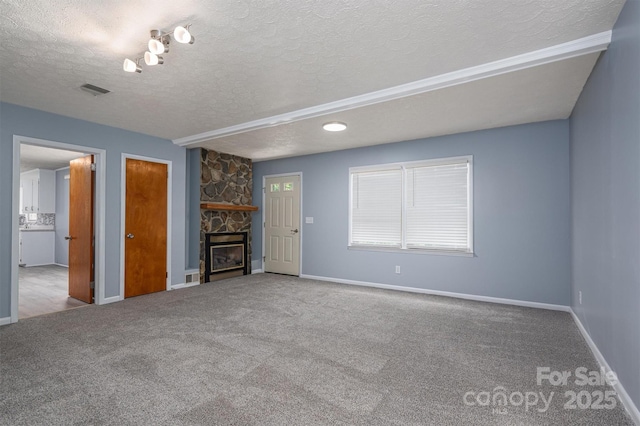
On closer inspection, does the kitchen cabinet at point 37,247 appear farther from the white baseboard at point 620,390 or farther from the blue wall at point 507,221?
the white baseboard at point 620,390

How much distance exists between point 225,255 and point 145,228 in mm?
1711

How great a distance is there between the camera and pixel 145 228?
16.5 feet

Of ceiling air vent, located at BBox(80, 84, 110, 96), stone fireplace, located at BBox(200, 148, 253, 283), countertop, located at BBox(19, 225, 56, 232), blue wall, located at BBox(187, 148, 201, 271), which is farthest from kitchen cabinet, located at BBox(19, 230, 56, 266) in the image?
ceiling air vent, located at BBox(80, 84, 110, 96)

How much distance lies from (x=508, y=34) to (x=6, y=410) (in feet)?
13.6

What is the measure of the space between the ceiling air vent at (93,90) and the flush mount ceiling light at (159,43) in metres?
0.90

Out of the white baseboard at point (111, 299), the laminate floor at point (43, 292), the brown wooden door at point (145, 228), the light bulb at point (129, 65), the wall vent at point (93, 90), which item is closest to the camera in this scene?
the light bulb at point (129, 65)

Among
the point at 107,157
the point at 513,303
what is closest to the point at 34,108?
the point at 107,157

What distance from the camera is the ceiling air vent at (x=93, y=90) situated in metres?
3.18

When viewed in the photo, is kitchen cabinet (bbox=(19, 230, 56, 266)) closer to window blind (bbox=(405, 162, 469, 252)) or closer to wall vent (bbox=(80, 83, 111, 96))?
wall vent (bbox=(80, 83, 111, 96))

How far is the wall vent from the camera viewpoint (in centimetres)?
318

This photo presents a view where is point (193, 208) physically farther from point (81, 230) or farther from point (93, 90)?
point (93, 90)

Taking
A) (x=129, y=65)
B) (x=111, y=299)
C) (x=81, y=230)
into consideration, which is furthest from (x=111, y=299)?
(x=129, y=65)

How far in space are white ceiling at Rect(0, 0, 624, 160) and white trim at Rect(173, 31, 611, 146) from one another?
0.04ft

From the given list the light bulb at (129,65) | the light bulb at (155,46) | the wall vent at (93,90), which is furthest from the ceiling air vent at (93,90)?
the light bulb at (155,46)
